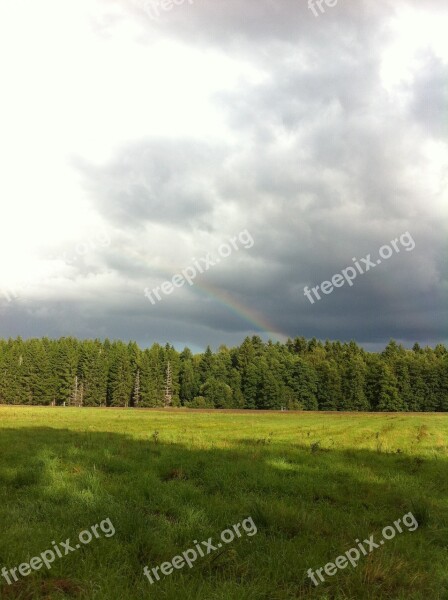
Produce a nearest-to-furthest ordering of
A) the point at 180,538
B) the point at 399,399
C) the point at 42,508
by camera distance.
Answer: the point at 180,538 < the point at 42,508 < the point at 399,399

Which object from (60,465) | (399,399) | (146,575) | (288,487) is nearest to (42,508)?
(146,575)

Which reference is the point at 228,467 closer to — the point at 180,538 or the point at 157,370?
the point at 180,538

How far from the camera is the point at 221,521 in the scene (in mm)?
7641

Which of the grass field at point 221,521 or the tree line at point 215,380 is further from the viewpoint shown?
the tree line at point 215,380

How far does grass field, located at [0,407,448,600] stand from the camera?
17.4 ft

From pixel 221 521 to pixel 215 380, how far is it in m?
106

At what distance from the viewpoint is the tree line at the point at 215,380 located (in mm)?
111188

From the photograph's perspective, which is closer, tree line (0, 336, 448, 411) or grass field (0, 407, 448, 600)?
grass field (0, 407, 448, 600)

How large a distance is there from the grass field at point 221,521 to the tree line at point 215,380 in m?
92.1

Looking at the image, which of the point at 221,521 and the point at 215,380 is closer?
the point at 221,521

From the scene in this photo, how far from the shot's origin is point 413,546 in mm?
6914

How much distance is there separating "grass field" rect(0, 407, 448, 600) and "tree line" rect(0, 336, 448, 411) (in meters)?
92.1

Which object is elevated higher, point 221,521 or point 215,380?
point 215,380

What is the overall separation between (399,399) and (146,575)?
11469cm
